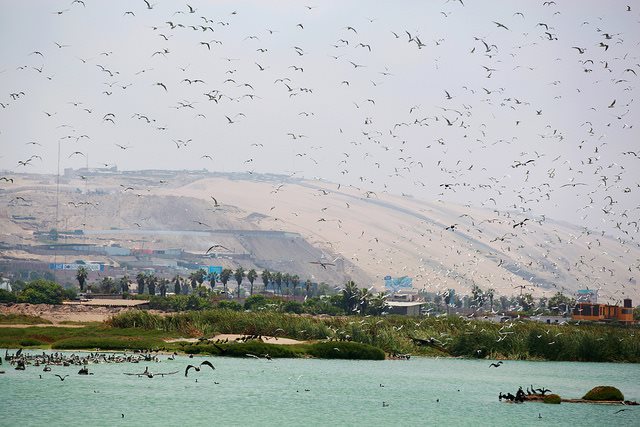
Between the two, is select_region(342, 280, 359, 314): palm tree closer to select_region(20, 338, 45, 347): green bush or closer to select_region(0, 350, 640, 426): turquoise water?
select_region(20, 338, 45, 347): green bush

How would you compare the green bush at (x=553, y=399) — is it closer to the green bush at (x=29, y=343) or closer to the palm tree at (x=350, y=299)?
the green bush at (x=29, y=343)

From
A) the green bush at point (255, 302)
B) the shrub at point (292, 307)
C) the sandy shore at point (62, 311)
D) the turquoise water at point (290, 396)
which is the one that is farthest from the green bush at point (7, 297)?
the turquoise water at point (290, 396)

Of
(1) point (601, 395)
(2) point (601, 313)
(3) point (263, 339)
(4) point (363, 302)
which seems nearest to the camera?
(1) point (601, 395)

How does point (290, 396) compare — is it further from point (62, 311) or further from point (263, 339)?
point (62, 311)

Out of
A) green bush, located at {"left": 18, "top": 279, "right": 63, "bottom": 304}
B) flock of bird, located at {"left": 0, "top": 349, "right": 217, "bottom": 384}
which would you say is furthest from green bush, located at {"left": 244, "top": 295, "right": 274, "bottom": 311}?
flock of bird, located at {"left": 0, "top": 349, "right": 217, "bottom": 384}

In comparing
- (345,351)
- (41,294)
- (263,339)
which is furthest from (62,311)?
(345,351)

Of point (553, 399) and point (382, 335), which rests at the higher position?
point (382, 335)
